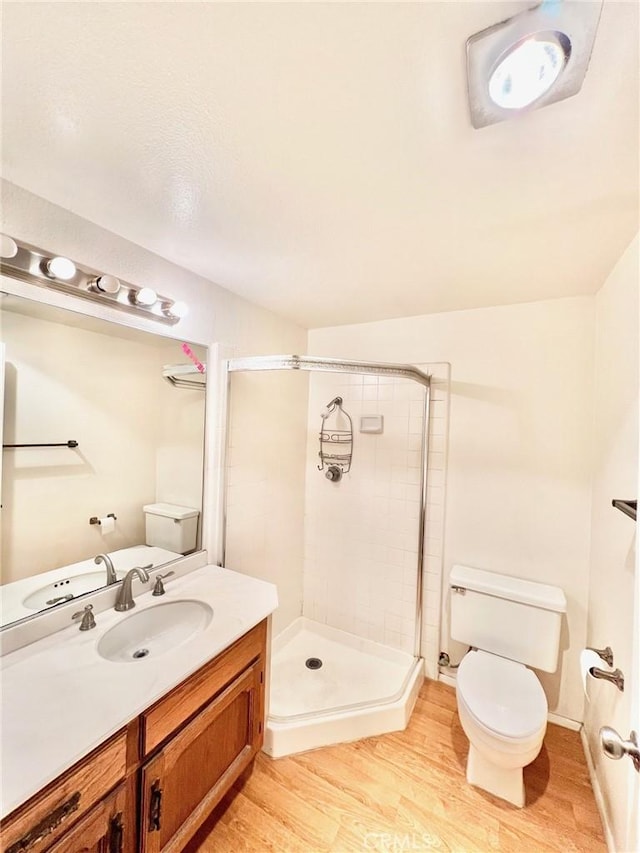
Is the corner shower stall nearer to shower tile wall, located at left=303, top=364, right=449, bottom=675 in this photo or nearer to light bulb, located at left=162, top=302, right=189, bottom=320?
shower tile wall, located at left=303, top=364, right=449, bottom=675

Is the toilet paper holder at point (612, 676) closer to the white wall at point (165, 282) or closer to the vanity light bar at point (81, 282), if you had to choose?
the white wall at point (165, 282)

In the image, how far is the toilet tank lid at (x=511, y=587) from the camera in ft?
5.74

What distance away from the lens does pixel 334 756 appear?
166cm

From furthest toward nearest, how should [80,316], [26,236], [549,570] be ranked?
[549,570], [80,316], [26,236]

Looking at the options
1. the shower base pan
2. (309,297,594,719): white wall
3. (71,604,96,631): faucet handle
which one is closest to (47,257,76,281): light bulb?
(71,604,96,631): faucet handle

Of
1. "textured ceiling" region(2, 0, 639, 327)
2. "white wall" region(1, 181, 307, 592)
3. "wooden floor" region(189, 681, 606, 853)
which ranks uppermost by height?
"textured ceiling" region(2, 0, 639, 327)

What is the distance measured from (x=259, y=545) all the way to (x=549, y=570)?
5.52ft

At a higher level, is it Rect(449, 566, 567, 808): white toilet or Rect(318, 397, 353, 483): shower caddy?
Rect(318, 397, 353, 483): shower caddy

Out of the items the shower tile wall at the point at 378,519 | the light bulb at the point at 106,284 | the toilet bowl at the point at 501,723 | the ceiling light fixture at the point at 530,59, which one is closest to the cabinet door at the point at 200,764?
the toilet bowl at the point at 501,723

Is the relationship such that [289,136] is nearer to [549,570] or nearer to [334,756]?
[549,570]

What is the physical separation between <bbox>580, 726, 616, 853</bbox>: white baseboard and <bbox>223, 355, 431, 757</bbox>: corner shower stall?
2.70 feet

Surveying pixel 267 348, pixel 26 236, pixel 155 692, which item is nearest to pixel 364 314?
pixel 267 348

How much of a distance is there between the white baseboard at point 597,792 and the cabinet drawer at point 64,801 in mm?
1763

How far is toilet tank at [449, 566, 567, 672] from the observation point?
5.70ft
